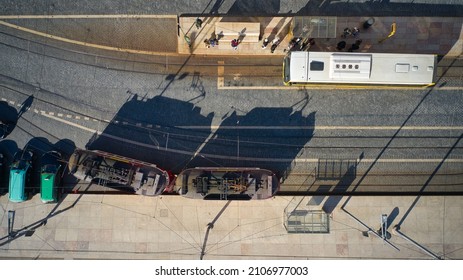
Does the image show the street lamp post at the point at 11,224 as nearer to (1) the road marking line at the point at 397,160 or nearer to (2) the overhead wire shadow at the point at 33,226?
(2) the overhead wire shadow at the point at 33,226

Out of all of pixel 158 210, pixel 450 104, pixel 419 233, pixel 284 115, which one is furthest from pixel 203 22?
pixel 419 233

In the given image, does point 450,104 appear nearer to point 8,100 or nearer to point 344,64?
point 344,64

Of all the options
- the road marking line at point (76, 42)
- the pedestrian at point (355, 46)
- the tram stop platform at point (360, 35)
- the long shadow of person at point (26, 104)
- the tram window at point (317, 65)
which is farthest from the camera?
the long shadow of person at point (26, 104)

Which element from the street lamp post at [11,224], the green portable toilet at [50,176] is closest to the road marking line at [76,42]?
the green portable toilet at [50,176]

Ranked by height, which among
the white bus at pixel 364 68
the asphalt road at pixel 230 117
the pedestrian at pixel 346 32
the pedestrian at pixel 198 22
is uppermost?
the pedestrian at pixel 198 22

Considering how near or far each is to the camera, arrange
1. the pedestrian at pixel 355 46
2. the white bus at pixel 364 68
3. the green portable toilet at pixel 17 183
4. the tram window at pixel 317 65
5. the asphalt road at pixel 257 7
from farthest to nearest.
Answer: the asphalt road at pixel 257 7, the pedestrian at pixel 355 46, the green portable toilet at pixel 17 183, the tram window at pixel 317 65, the white bus at pixel 364 68

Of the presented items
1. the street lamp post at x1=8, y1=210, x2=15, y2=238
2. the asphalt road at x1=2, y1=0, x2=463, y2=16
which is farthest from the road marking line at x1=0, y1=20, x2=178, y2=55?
the street lamp post at x1=8, y1=210, x2=15, y2=238
